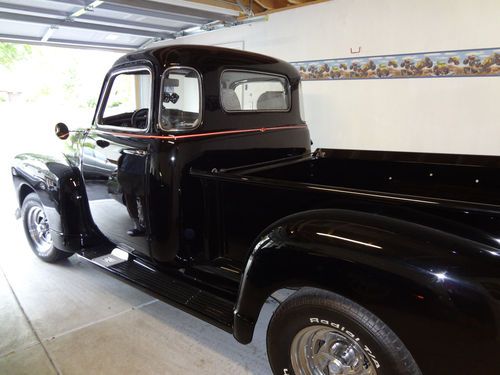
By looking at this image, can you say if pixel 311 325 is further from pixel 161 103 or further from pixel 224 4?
pixel 224 4

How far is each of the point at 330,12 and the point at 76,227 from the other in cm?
421

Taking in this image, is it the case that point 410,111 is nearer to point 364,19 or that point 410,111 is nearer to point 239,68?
point 364,19

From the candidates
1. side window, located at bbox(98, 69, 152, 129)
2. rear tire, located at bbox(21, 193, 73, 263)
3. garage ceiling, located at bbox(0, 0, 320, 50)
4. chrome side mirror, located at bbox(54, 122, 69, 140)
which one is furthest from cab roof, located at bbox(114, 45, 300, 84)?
garage ceiling, located at bbox(0, 0, 320, 50)

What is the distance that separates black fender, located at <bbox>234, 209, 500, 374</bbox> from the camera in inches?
50.6

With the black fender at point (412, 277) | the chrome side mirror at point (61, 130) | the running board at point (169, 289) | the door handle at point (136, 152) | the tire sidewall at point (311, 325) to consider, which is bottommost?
the running board at point (169, 289)

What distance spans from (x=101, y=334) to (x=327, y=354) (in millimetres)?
1661

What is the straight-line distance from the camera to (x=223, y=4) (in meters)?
5.33

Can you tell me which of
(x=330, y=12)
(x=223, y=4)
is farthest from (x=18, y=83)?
(x=330, y=12)

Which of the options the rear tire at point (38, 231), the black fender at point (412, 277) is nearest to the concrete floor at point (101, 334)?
the rear tire at point (38, 231)

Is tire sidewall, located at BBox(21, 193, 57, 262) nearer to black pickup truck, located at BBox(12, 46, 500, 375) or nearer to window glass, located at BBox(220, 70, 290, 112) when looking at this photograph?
black pickup truck, located at BBox(12, 46, 500, 375)

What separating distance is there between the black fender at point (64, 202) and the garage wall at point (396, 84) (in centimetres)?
345

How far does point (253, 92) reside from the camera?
3.08 m

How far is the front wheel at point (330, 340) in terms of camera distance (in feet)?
4.77

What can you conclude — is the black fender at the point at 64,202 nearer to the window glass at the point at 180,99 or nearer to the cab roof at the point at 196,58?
the cab roof at the point at 196,58
